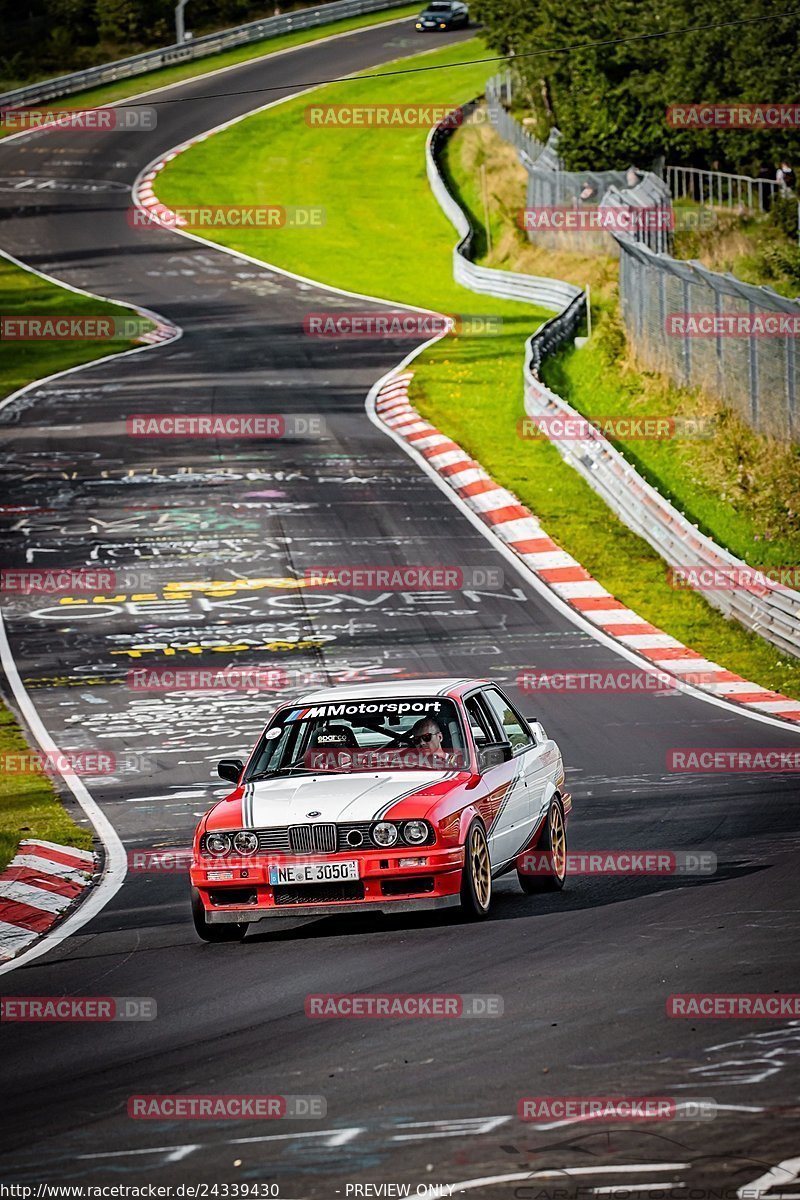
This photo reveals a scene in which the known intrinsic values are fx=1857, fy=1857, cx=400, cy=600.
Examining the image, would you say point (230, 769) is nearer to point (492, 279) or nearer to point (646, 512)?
point (646, 512)

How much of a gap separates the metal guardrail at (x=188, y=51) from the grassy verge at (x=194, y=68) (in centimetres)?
26

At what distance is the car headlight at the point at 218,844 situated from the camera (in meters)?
10.0

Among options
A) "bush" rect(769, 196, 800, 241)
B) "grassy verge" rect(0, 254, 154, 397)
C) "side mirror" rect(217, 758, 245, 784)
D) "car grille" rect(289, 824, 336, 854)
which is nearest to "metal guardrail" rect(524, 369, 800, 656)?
"bush" rect(769, 196, 800, 241)

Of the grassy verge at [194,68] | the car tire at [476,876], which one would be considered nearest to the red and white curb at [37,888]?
the car tire at [476,876]

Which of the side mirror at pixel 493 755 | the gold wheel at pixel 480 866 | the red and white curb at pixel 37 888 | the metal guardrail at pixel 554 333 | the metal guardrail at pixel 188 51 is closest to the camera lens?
the gold wheel at pixel 480 866

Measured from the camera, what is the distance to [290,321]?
4394 centimetres

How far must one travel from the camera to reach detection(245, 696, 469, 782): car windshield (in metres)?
10.8

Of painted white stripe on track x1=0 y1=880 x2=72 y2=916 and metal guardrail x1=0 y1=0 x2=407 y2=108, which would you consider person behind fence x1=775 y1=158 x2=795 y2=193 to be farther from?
metal guardrail x1=0 y1=0 x2=407 y2=108

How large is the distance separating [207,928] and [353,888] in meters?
0.88

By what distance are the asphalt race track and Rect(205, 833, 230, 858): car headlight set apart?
531 millimetres

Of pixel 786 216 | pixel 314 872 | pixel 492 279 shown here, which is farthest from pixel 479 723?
pixel 492 279

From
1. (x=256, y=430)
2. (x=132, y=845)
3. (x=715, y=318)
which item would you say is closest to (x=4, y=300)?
(x=256, y=430)

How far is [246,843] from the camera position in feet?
32.7

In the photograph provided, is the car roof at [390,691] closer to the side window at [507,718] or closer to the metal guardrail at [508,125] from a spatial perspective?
the side window at [507,718]
